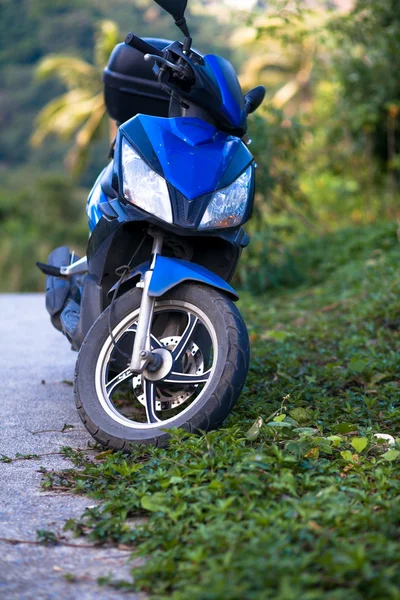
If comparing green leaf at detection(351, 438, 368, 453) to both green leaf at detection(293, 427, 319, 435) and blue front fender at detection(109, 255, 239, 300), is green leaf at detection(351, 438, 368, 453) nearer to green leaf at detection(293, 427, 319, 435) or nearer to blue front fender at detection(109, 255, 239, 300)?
green leaf at detection(293, 427, 319, 435)

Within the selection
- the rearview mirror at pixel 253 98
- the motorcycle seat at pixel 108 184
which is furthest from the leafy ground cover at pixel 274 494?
the rearview mirror at pixel 253 98

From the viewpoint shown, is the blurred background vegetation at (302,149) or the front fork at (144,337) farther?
the blurred background vegetation at (302,149)

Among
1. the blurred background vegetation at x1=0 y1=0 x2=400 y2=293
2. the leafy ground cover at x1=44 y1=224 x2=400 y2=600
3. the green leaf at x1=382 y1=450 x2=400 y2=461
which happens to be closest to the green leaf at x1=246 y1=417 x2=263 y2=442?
the leafy ground cover at x1=44 y1=224 x2=400 y2=600

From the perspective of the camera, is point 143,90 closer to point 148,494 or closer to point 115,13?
Result: point 148,494

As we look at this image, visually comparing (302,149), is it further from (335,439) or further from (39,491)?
(39,491)

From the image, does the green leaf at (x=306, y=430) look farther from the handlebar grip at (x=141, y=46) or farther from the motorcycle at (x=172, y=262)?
the handlebar grip at (x=141, y=46)

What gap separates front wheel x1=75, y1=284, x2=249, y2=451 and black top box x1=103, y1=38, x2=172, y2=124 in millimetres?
1438

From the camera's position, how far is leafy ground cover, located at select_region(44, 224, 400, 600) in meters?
1.83

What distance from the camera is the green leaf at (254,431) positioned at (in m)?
2.93

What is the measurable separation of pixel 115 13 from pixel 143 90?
4938 centimetres

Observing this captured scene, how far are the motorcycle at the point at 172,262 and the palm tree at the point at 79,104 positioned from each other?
24664 millimetres

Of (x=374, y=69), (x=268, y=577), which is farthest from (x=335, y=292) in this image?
(x=268, y=577)

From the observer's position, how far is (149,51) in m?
3.46

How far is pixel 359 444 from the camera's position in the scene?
2.88 m
